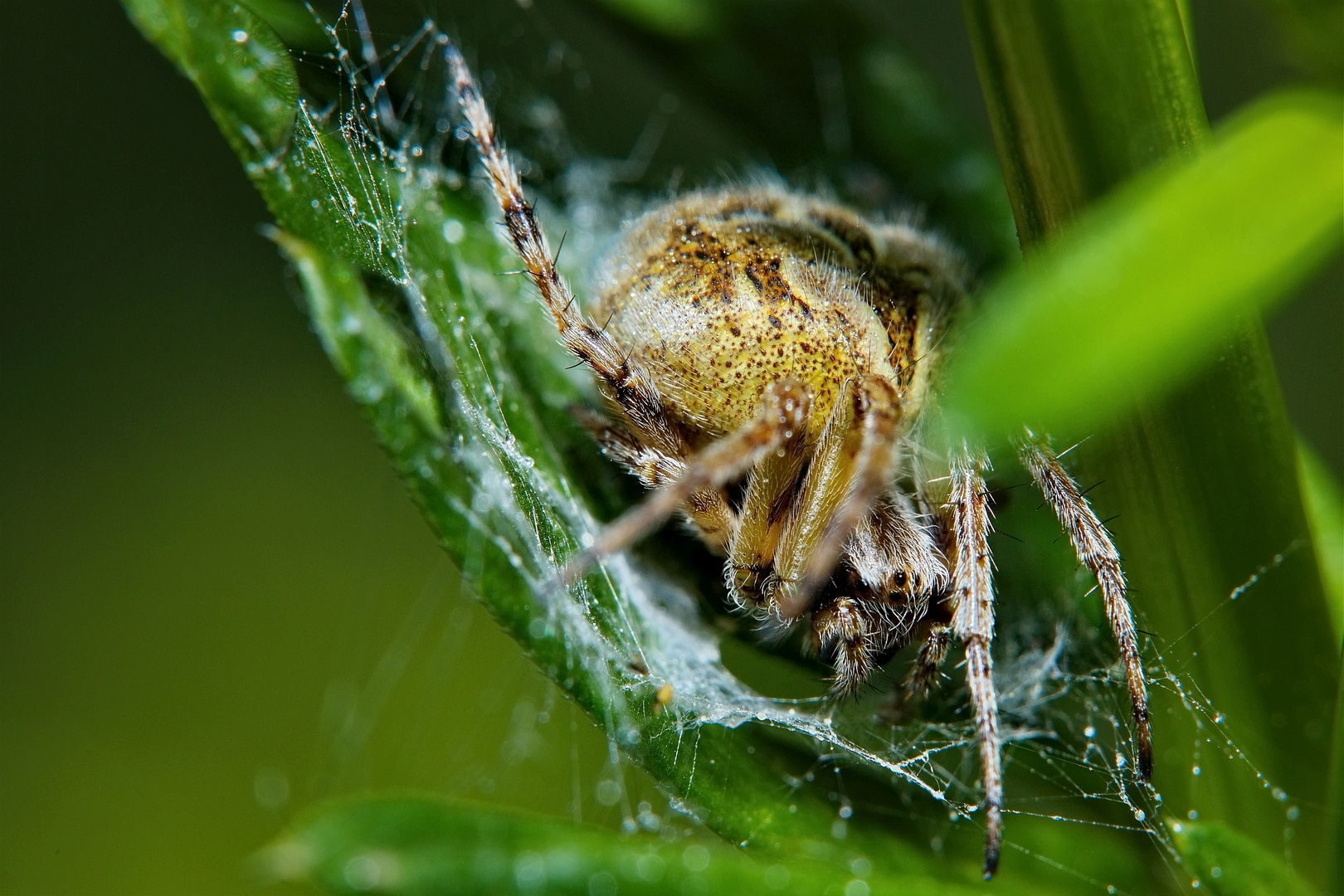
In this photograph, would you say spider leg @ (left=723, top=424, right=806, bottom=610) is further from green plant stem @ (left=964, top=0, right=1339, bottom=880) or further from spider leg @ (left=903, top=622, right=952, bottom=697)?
green plant stem @ (left=964, top=0, right=1339, bottom=880)

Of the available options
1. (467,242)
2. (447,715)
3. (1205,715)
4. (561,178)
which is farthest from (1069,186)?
(447,715)

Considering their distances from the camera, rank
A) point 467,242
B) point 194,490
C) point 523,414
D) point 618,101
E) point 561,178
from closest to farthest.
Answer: point 523,414, point 467,242, point 561,178, point 618,101, point 194,490

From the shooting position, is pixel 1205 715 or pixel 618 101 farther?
pixel 618 101

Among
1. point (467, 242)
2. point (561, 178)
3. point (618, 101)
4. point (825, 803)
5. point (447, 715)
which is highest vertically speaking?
point (618, 101)

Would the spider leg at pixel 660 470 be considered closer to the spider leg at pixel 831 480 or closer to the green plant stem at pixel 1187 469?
the spider leg at pixel 831 480

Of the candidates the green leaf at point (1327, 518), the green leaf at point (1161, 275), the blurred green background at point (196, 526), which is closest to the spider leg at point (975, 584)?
the green leaf at point (1327, 518)

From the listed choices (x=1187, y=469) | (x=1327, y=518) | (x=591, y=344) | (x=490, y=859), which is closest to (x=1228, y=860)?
(x=1187, y=469)

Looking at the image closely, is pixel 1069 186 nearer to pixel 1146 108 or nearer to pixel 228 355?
pixel 1146 108
